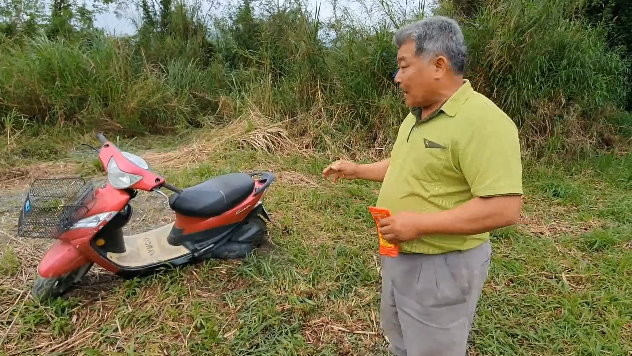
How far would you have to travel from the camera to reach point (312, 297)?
2.65m

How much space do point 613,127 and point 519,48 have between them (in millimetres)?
1623

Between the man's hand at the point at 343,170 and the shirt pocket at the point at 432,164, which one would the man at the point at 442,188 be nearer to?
the shirt pocket at the point at 432,164

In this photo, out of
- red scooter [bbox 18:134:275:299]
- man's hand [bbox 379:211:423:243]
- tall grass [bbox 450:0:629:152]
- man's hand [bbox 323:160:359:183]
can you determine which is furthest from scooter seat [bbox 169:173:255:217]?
tall grass [bbox 450:0:629:152]

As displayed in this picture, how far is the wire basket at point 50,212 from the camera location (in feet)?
7.61

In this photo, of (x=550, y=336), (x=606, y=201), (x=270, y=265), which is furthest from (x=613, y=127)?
(x=270, y=265)

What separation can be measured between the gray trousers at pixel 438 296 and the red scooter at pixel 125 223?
1.29m

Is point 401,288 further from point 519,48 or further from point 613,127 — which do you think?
point 613,127

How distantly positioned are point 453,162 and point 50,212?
6.05ft

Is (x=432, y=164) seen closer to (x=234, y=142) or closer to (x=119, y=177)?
(x=119, y=177)

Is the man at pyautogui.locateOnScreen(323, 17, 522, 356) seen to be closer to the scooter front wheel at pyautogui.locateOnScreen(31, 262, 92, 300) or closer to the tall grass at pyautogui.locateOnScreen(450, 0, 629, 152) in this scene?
the scooter front wheel at pyautogui.locateOnScreen(31, 262, 92, 300)

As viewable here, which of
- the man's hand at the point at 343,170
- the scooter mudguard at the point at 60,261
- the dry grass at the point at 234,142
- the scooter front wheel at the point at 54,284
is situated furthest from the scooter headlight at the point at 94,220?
the dry grass at the point at 234,142

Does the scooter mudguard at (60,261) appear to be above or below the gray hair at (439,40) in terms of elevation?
below

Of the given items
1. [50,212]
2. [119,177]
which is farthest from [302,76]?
[50,212]

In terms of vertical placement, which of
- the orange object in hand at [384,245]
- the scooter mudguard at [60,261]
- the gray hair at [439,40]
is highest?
the gray hair at [439,40]
